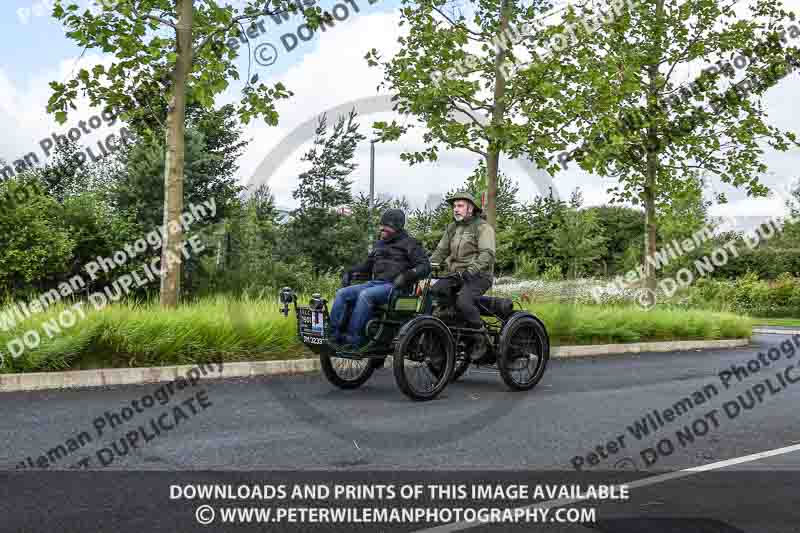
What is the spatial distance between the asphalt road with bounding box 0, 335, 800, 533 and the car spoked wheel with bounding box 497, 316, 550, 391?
0.87 ft

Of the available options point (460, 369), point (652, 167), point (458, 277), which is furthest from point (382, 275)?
point (652, 167)

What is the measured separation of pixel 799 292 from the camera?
36.3 m

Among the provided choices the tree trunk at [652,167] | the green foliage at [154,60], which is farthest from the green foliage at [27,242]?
the tree trunk at [652,167]

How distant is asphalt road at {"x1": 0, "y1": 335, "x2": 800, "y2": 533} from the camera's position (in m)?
4.54

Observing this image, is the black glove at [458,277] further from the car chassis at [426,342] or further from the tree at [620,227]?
the tree at [620,227]

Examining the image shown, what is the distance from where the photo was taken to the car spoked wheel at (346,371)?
360 inches

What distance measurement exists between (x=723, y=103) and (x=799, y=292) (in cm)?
1943

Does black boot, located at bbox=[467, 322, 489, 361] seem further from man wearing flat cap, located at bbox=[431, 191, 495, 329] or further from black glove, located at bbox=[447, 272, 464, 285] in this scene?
black glove, located at bbox=[447, 272, 464, 285]

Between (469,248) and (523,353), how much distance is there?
4.53 feet

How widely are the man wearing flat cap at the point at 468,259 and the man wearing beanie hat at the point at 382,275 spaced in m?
0.41

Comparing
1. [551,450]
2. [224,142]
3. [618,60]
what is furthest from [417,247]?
[224,142]

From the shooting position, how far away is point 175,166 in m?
12.6

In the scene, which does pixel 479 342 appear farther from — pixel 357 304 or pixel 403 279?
pixel 357 304

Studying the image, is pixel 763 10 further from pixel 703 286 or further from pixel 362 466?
pixel 362 466
